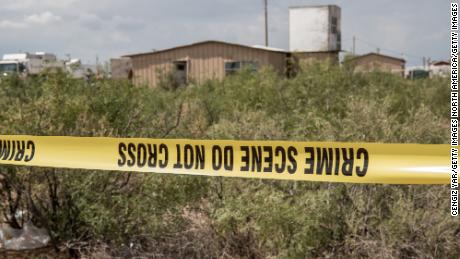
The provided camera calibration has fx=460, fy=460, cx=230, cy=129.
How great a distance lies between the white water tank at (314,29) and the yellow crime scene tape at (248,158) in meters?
31.8

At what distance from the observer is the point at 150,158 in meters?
4.59

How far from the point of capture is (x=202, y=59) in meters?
31.3

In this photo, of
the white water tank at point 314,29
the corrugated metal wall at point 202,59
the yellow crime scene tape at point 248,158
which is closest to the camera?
the yellow crime scene tape at point 248,158

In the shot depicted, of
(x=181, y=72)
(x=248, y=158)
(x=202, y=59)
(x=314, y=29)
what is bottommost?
(x=248, y=158)

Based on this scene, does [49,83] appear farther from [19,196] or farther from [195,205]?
[195,205]

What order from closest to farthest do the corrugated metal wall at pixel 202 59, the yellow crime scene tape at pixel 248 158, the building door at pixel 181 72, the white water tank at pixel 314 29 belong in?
the yellow crime scene tape at pixel 248 158 < the corrugated metal wall at pixel 202 59 < the building door at pixel 181 72 < the white water tank at pixel 314 29

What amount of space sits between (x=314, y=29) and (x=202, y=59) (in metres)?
9.56

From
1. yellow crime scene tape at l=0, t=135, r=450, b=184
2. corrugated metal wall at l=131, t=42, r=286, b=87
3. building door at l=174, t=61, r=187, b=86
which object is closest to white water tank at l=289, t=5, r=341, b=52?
corrugated metal wall at l=131, t=42, r=286, b=87

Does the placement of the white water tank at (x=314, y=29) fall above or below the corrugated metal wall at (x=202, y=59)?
above

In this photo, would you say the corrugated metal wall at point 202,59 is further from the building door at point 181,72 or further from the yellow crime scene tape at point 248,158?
the yellow crime scene tape at point 248,158

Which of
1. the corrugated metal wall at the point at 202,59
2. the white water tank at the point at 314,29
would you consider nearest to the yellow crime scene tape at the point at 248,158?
the corrugated metal wall at the point at 202,59

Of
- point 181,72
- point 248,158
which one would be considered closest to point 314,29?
point 181,72

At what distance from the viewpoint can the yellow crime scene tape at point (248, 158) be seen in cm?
362

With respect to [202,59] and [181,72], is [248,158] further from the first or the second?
[181,72]
